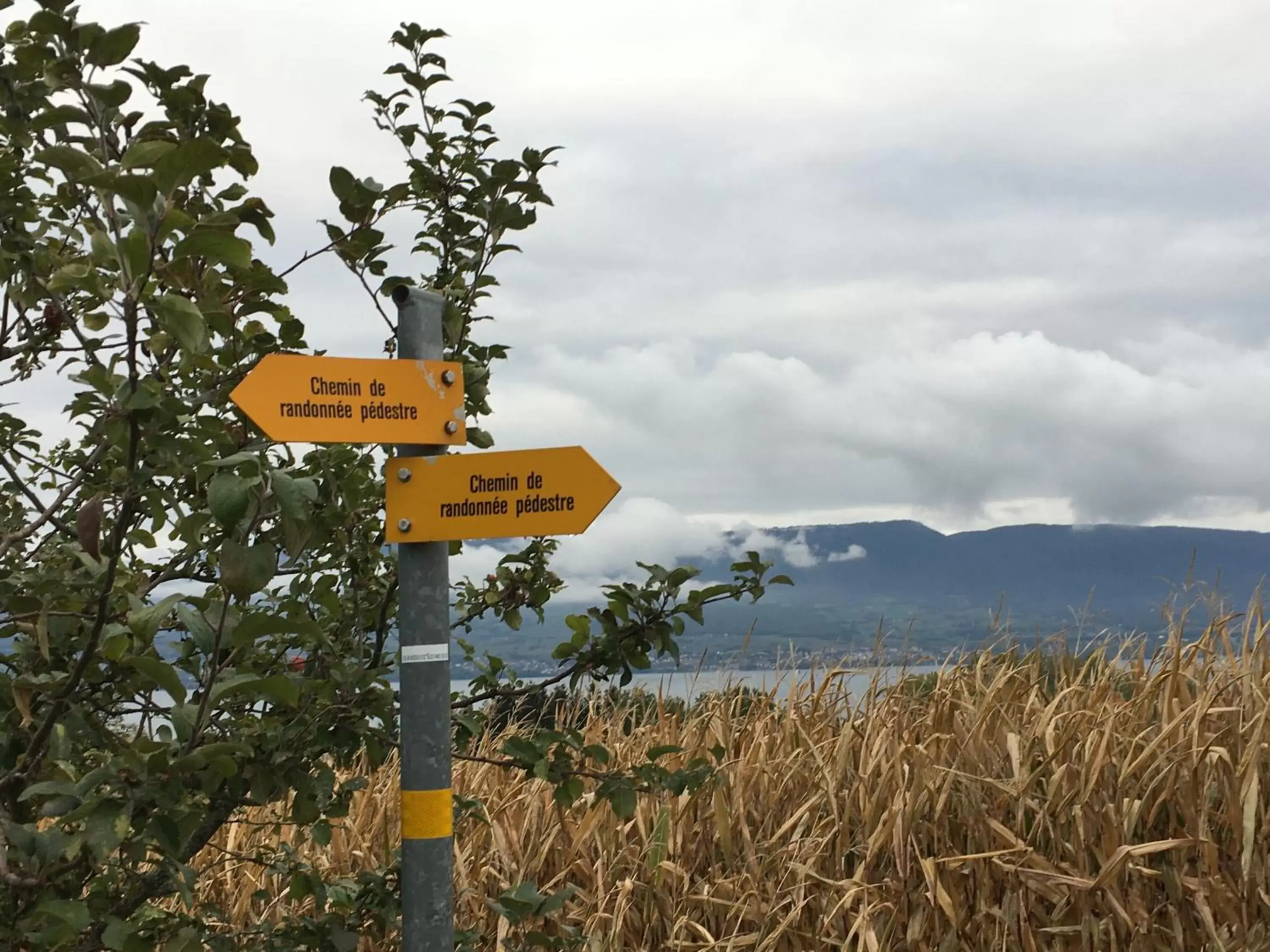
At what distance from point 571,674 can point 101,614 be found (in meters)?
1.31

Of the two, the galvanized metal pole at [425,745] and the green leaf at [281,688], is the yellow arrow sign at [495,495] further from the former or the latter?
the green leaf at [281,688]

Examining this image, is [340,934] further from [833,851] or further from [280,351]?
[833,851]

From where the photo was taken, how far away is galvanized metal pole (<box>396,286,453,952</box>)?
9.37 feet

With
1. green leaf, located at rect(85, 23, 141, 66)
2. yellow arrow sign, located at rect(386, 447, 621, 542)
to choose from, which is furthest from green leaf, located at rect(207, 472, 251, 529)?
green leaf, located at rect(85, 23, 141, 66)

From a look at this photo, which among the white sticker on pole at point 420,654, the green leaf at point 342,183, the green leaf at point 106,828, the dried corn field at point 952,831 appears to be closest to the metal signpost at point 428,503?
the white sticker on pole at point 420,654

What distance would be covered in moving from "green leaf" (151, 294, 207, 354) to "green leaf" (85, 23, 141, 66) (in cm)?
88

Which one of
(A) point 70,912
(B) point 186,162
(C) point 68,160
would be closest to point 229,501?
(B) point 186,162

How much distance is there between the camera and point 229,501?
1983 millimetres

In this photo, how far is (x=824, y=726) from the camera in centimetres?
561

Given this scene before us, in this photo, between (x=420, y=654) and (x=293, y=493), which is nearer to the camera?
(x=293, y=493)

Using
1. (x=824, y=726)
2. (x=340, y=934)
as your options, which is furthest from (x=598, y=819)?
(x=340, y=934)

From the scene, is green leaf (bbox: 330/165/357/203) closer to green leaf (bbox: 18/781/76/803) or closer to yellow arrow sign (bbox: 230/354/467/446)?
yellow arrow sign (bbox: 230/354/467/446)

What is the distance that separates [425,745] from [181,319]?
1.27 meters

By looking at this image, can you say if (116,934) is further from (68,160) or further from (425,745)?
(68,160)
